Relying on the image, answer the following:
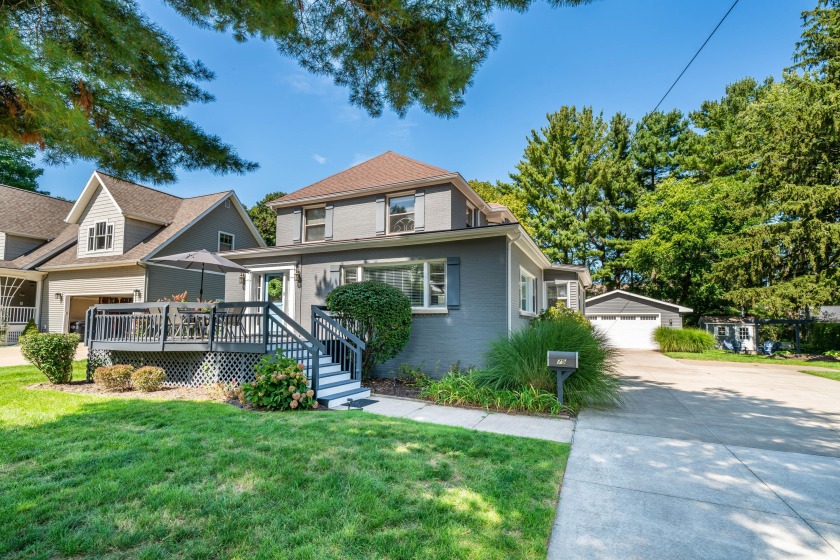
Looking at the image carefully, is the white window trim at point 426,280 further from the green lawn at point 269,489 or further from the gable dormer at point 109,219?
the gable dormer at point 109,219

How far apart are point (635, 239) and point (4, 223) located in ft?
125

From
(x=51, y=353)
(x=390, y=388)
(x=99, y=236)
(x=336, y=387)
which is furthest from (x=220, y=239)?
(x=336, y=387)

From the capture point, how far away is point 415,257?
9922mm

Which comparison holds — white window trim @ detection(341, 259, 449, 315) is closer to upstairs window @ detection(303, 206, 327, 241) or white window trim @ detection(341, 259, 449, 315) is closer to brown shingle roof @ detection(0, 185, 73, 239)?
upstairs window @ detection(303, 206, 327, 241)

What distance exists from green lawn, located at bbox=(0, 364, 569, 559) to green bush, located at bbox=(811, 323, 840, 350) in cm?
2122

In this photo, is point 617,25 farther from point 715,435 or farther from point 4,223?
point 4,223

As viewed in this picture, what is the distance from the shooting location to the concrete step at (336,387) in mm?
6802

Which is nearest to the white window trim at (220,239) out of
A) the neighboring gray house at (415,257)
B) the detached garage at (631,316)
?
the neighboring gray house at (415,257)

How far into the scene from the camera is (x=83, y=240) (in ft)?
56.0

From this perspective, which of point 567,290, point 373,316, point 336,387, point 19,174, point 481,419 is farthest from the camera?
point 19,174

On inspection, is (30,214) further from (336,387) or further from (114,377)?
(336,387)

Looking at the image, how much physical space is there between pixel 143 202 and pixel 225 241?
12.5ft

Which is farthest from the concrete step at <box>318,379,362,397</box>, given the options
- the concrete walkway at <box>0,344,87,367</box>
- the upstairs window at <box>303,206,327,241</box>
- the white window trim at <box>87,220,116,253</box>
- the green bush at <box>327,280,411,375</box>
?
the white window trim at <box>87,220,116,253</box>

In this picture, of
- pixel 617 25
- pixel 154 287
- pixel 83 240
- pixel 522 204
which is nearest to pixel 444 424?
pixel 617 25
